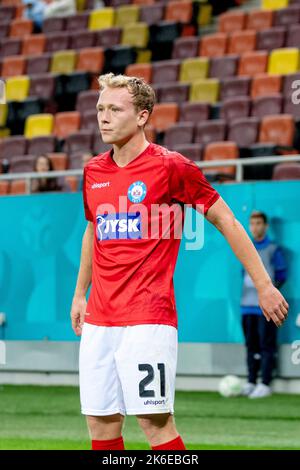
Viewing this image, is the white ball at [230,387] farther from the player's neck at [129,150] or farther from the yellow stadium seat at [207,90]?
the player's neck at [129,150]

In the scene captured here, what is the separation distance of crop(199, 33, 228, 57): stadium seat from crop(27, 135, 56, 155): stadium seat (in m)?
3.02

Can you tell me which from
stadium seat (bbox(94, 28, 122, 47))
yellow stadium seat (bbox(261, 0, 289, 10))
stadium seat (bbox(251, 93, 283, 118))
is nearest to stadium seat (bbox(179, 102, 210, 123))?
stadium seat (bbox(251, 93, 283, 118))

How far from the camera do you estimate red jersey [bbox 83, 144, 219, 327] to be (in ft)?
17.0

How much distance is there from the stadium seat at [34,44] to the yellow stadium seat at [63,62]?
92 cm

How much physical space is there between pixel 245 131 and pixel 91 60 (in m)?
5.26

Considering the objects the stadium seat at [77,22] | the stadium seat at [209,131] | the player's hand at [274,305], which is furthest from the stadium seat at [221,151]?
the player's hand at [274,305]

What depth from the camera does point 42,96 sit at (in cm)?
1911

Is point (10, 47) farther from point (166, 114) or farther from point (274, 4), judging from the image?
point (166, 114)

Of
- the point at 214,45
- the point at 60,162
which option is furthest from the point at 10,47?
the point at 60,162

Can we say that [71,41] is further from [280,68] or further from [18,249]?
[18,249]

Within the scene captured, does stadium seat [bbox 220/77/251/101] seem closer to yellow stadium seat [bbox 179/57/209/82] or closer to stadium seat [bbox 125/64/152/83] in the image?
yellow stadium seat [bbox 179/57/209/82]

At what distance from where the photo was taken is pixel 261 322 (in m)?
11.7

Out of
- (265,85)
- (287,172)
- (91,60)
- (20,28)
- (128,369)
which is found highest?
(20,28)
